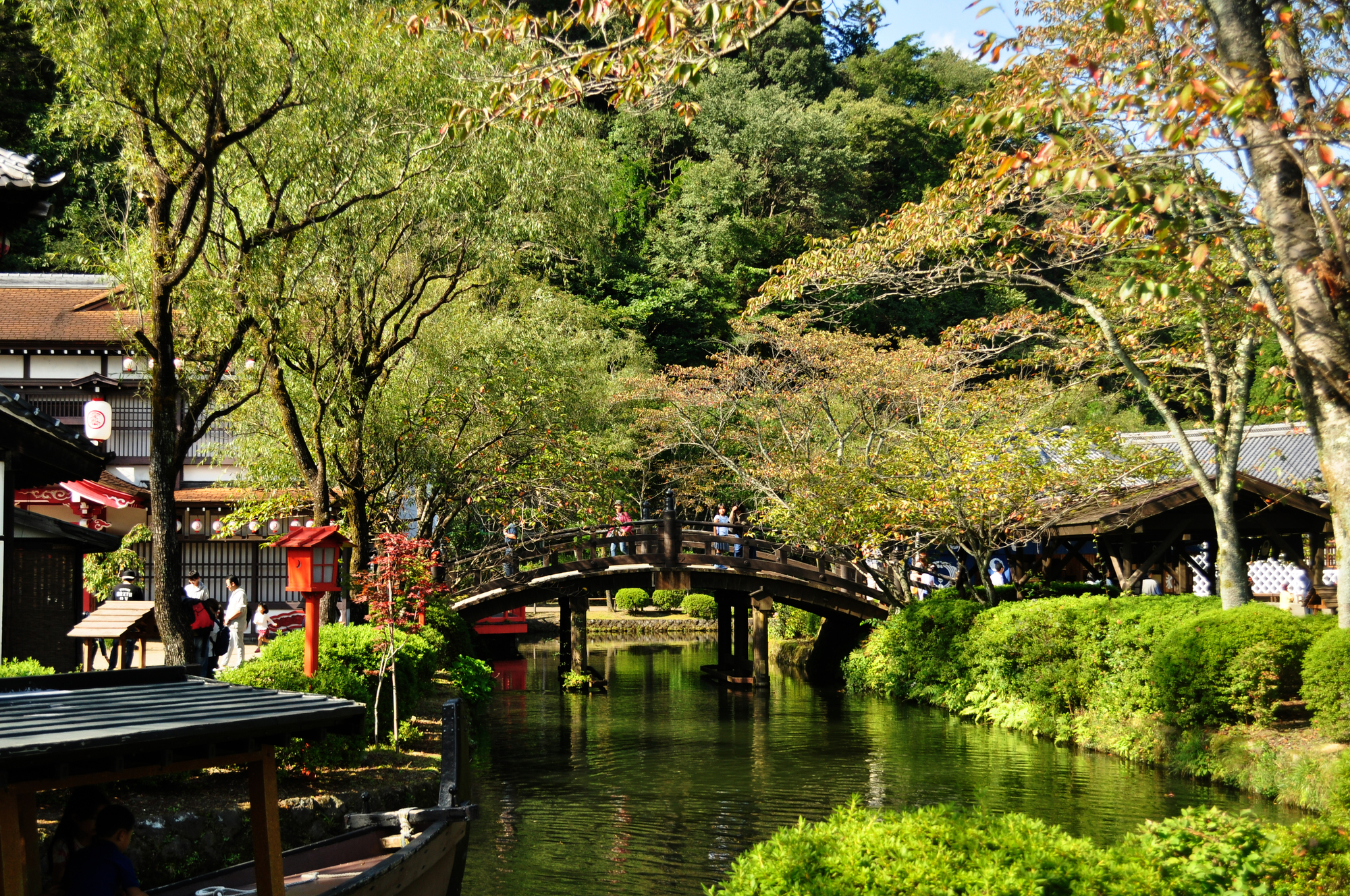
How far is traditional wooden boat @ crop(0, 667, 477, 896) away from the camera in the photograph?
4.42 metres

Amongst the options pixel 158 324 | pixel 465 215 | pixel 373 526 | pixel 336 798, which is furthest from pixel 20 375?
pixel 336 798

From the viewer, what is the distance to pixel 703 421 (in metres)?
29.2

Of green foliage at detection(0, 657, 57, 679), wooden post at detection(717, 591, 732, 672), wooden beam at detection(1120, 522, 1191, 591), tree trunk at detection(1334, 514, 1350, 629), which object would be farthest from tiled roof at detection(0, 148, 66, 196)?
wooden post at detection(717, 591, 732, 672)

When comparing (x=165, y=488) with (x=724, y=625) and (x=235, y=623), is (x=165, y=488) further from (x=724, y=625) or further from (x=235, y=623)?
(x=724, y=625)

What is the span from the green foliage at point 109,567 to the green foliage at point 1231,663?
1978 cm

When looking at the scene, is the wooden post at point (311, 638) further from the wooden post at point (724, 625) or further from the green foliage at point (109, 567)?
the wooden post at point (724, 625)

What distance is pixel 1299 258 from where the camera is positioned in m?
6.25

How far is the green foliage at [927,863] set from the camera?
500cm

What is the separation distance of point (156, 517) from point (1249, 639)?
12.5m

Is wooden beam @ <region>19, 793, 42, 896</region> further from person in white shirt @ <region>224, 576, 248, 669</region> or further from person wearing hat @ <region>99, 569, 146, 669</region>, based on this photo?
person in white shirt @ <region>224, 576, 248, 669</region>

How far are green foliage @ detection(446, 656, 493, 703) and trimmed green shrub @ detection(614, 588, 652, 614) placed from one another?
21.4 m

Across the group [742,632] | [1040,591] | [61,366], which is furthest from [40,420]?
[742,632]

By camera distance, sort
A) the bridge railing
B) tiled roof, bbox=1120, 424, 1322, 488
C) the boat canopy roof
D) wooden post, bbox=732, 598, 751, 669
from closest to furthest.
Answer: the boat canopy roof, the bridge railing, wooden post, bbox=732, 598, 751, 669, tiled roof, bbox=1120, 424, 1322, 488

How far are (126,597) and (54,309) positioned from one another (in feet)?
34.6
